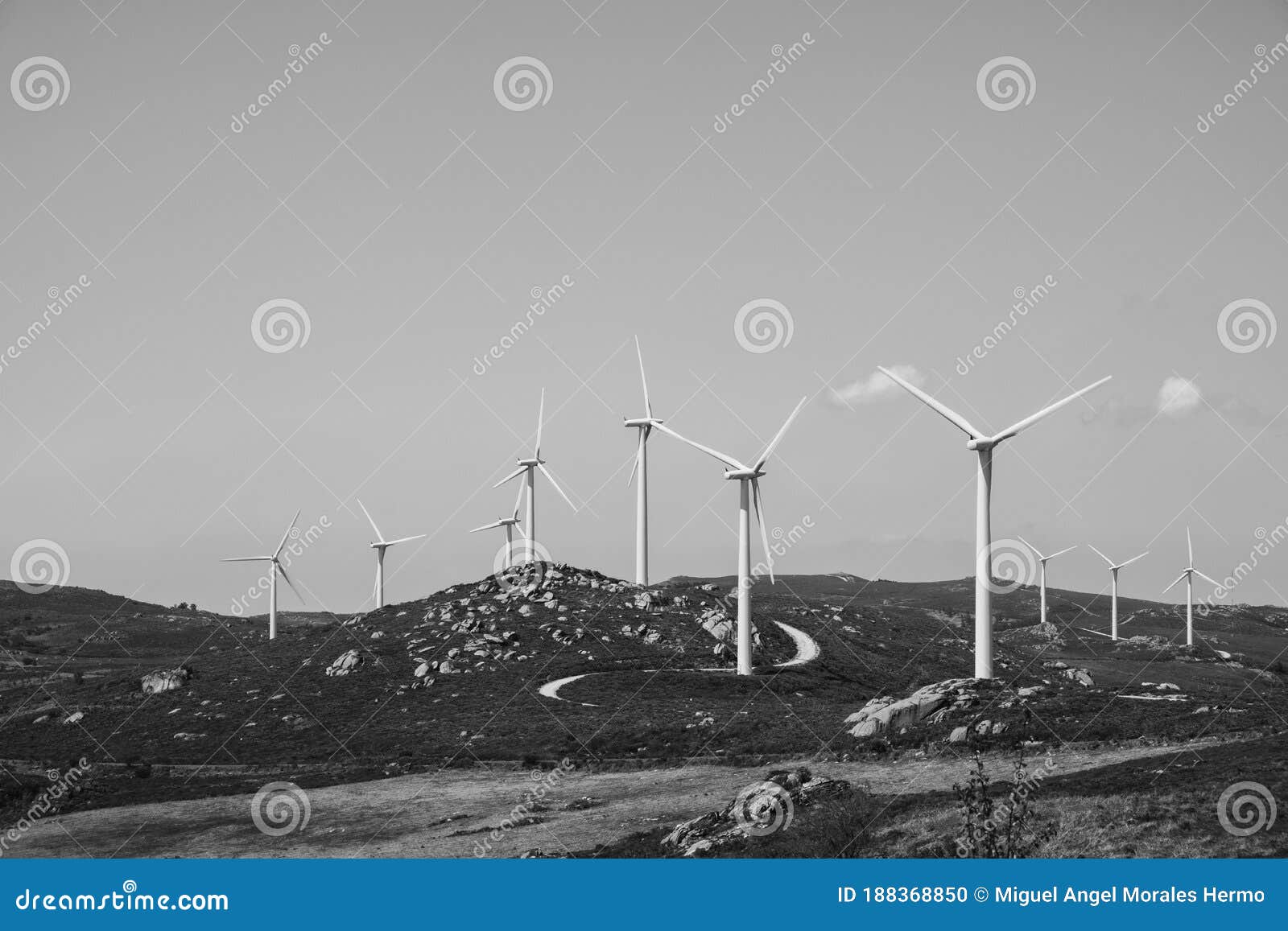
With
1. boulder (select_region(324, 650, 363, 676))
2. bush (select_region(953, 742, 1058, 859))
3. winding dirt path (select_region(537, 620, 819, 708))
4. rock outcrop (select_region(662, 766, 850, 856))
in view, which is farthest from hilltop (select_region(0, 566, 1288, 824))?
bush (select_region(953, 742, 1058, 859))

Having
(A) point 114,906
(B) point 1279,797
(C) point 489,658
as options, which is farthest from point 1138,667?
(A) point 114,906

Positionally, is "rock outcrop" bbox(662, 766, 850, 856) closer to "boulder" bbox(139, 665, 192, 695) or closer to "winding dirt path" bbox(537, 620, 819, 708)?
"winding dirt path" bbox(537, 620, 819, 708)

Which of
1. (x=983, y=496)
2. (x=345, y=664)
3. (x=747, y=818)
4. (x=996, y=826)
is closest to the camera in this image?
(x=996, y=826)

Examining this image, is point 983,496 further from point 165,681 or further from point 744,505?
point 165,681

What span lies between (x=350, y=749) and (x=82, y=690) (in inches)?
2458

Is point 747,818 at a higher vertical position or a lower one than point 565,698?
lower

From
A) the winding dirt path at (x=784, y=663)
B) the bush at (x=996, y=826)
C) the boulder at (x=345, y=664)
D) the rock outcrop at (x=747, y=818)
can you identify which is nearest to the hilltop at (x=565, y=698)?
the boulder at (x=345, y=664)

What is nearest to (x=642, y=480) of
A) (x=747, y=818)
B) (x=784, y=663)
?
(x=784, y=663)

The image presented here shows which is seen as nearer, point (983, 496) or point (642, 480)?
point (983, 496)

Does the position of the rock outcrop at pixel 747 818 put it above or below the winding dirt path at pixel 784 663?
below

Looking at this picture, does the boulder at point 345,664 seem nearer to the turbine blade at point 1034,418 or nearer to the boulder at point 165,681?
the boulder at point 165,681

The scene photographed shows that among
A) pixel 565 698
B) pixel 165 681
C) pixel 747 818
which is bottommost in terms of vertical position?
pixel 747 818

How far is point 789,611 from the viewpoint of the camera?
163m

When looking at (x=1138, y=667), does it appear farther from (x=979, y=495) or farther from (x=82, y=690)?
(x=82, y=690)
